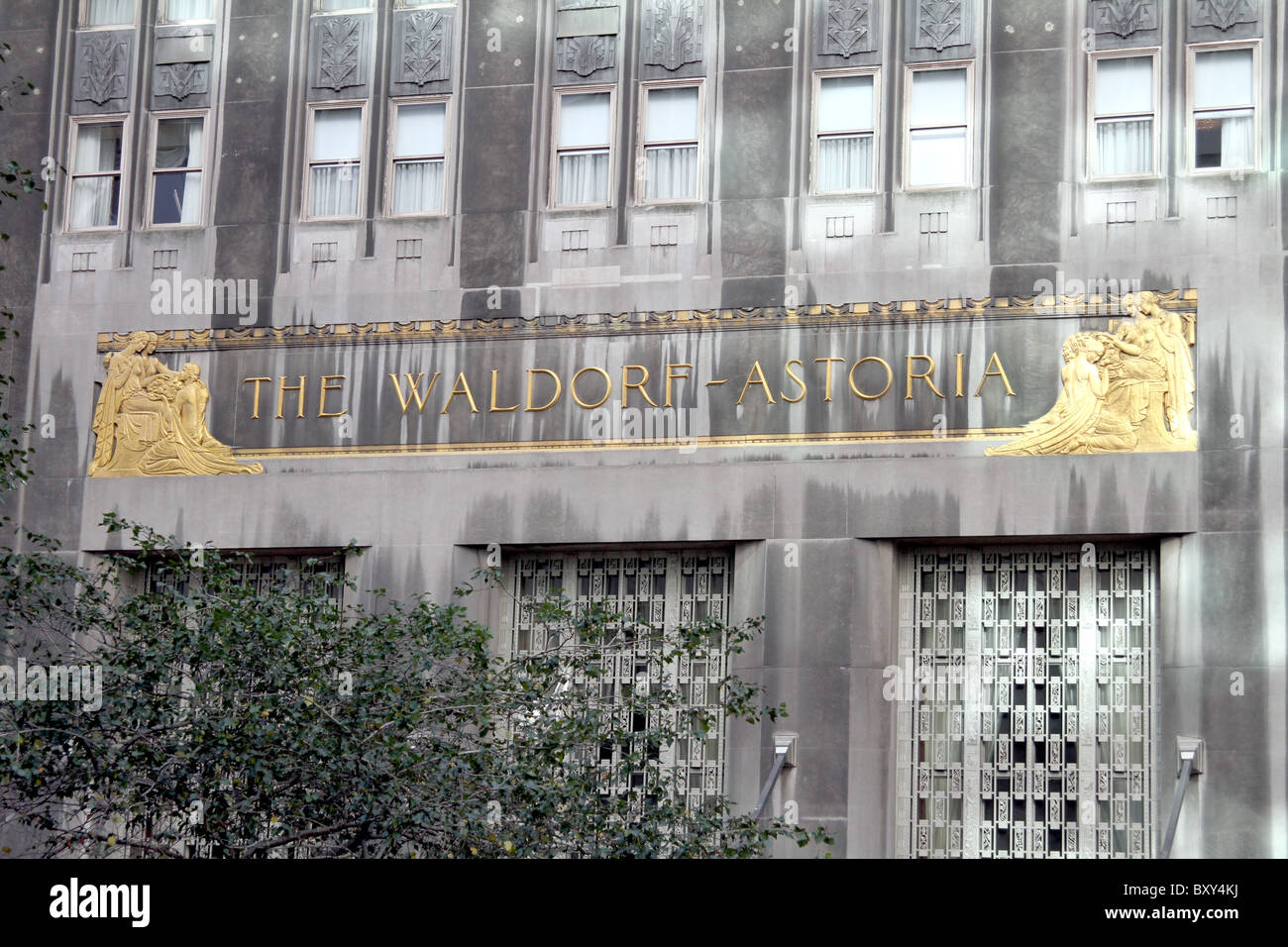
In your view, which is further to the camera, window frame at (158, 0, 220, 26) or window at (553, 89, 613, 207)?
window frame at (158, 0, 220, 26)

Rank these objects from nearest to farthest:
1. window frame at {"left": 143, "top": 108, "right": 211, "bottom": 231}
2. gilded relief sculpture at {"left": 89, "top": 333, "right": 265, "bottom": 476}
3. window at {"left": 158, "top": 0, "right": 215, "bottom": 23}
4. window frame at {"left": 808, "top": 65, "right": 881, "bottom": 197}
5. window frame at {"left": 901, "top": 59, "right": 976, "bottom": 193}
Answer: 1. window frame at {"left": 901, "top": 59, "right": 976, "bottom": 193}
2. window frame at {"left": 808, "top": 65, "right": 881, "bottom": 197}
3. gilded relief sculpture at {"left": 89, "top": 333, "right": 265, "bottom": 476}
4. window frame at {"left": 143, "top": 108, "right": 211, "bottom": 231}
5. window at {"left": 158, "top": 0, "right": 215, "bottom": 23}

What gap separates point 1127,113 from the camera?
29016 millimetres

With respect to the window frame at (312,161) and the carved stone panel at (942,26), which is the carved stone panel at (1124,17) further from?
the window frame at (312,161)

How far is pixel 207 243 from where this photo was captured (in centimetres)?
3152

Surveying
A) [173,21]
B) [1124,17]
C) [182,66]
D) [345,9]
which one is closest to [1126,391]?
[1124,17]

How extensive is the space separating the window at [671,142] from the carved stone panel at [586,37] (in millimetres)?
881

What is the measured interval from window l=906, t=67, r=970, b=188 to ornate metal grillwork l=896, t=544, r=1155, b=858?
5.39 metres

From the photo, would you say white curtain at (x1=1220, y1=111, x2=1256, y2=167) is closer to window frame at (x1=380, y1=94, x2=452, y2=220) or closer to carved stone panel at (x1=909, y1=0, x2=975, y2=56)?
carved stone panel at (x1=909, y1=0, x2=975, y2=56)

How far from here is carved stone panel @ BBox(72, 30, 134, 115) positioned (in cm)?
3234

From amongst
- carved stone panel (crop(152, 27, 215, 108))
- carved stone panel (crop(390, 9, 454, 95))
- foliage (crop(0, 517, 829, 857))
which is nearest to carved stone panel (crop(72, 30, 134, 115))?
carved stone panel (crop(152, 27, 215, 108))

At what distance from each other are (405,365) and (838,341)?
6344mm
